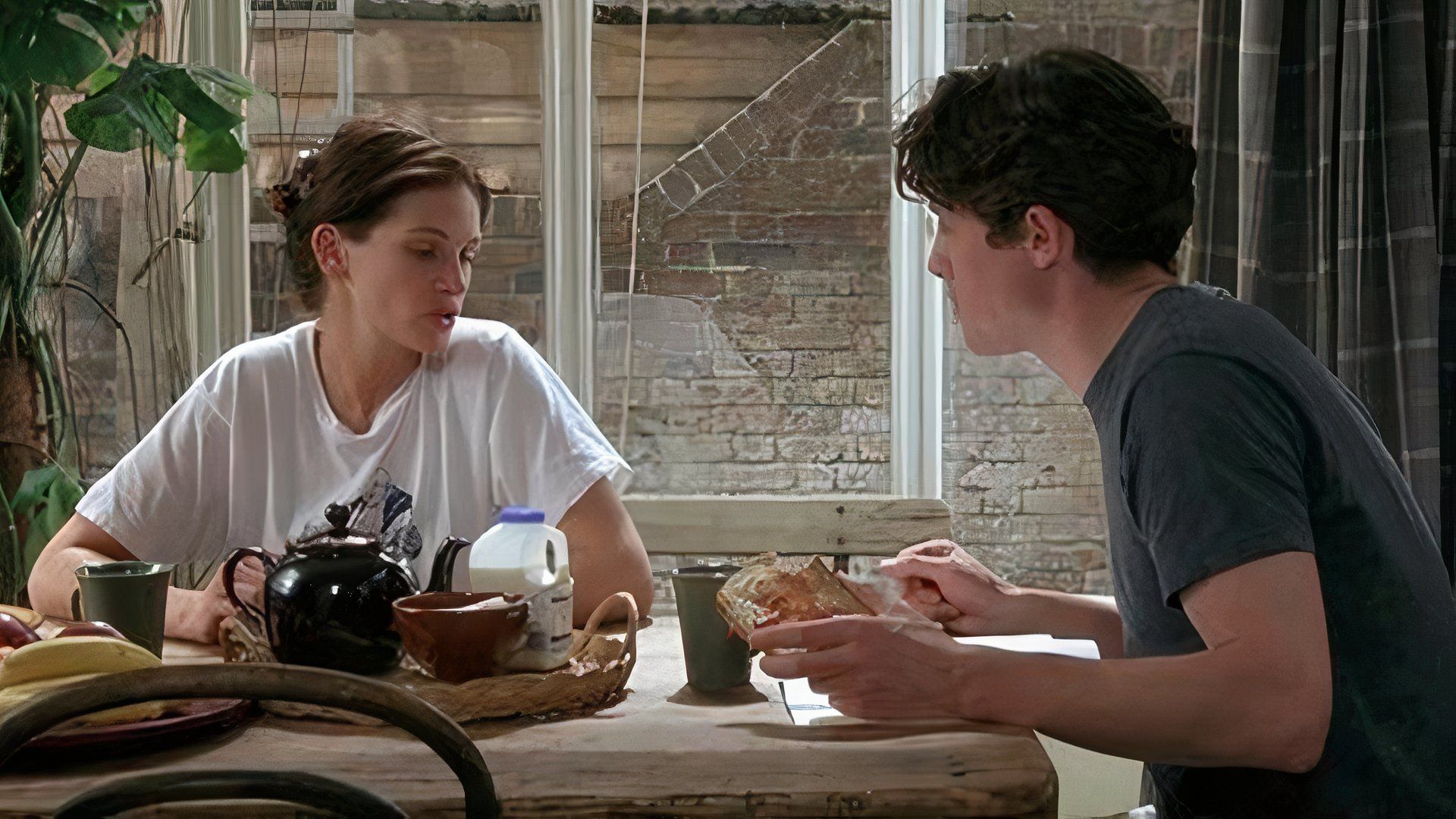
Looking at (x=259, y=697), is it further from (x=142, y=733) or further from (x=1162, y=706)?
(x=1162, y=706)

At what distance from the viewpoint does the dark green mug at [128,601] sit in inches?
49.4

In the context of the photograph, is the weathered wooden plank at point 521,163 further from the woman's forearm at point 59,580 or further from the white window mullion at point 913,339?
the woman's forearm at point 59,580

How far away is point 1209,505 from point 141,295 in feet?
7.07

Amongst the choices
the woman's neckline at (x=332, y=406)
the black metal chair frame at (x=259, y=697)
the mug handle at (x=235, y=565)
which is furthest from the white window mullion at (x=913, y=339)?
the black metal chair frame at (x=259, y=697)

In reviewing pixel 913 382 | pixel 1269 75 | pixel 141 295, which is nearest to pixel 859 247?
pixel 913 382

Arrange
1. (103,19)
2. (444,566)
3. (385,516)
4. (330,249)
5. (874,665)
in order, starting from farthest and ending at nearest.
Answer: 1. (103,19)
2. (330,249)
3. (385,516)
4. (444,566)
5. (874,665)

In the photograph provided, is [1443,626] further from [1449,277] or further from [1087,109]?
[1449,277]

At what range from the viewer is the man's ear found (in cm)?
118

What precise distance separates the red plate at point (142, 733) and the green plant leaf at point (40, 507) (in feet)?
4.13

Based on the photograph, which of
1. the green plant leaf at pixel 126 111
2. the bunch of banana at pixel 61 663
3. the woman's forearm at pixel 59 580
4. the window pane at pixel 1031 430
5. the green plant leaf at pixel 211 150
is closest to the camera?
the bunch of banana at pixel 61 663

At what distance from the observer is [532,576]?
1.23 m

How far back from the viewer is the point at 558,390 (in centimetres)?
193

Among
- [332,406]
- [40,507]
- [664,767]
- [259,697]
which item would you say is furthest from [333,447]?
[259,697]

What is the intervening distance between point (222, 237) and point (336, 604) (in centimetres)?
165
